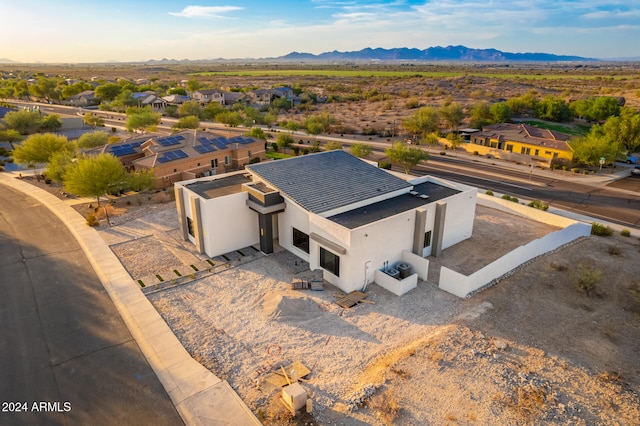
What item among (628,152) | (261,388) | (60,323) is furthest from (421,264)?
(628,152)

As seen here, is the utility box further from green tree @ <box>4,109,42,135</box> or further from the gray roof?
green tree @ <box>4,109,42,135</box>

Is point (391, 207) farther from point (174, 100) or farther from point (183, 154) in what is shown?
point (174, 100)

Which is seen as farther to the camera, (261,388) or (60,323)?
(60,323)

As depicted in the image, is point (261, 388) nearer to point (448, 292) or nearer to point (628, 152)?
point (448, 292)

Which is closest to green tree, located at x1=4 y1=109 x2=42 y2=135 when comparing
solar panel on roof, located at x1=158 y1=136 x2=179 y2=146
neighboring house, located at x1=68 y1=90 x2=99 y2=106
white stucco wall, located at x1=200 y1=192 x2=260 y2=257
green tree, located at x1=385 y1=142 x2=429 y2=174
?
solar panel on roof, located at x1=158 y1=136 x2=179 y2=146

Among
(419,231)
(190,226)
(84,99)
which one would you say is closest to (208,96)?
(84,99)

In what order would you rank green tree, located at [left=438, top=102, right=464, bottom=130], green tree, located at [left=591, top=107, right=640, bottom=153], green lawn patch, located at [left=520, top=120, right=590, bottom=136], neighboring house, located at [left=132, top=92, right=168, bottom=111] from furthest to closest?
1. neighboring house, located at [left=132, top=92, right=168, bottom=111]
2. green tree, located at [left=438, top=102, right=464, bottom=130]
3. green lawn patch, located at [left=520, top=120, right=590, bottom=136]
4. green tree, located at [left=591, top=107, right=640, bottom=153]
